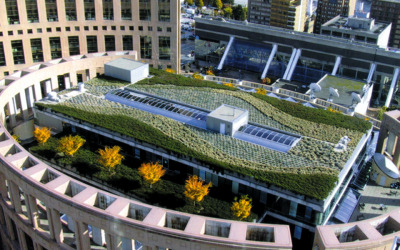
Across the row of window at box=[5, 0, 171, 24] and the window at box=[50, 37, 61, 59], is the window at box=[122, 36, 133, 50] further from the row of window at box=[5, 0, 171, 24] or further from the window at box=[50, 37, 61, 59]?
the window at box=[50, 37, 61, 59]

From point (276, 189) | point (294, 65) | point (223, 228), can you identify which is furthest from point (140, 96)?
point (294, 65)

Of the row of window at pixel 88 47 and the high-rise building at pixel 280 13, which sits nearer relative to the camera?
the row of window at pixel 88 47

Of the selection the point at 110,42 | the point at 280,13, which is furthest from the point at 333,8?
the point at 110,42

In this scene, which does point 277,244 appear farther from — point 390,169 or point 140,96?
point 140,96

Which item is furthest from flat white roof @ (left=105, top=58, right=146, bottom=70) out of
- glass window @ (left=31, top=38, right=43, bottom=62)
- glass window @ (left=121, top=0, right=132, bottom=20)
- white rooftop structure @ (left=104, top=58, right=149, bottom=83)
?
glass window @ (left=31, top=38, right=43, bottom=62)

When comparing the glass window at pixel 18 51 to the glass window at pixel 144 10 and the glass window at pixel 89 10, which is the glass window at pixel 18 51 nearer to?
the glass window at pixel 89 10

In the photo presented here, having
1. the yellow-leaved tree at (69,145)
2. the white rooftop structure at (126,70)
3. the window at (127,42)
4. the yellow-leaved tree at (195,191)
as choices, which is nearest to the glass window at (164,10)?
the window at (127,42)
